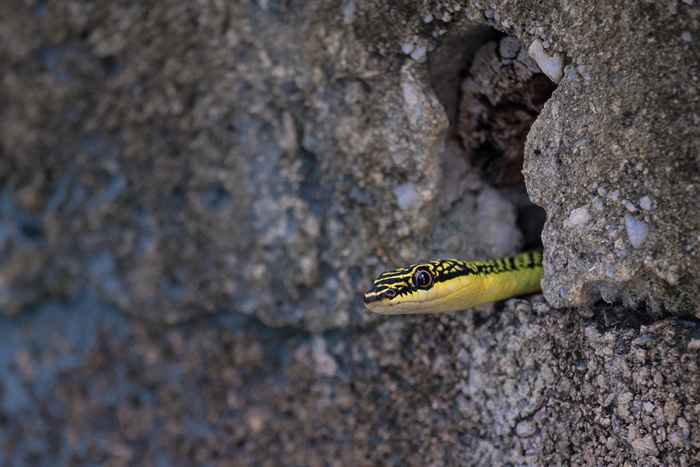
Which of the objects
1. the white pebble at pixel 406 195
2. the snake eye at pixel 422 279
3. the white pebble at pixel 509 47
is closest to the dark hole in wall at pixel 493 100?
the white pebble at pixel 509 47

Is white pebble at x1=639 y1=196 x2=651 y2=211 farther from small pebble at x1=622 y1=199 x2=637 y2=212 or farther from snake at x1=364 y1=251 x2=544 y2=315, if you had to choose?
snake at x1=364 y1=251 x2=544 y2=315

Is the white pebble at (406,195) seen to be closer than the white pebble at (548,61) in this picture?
No

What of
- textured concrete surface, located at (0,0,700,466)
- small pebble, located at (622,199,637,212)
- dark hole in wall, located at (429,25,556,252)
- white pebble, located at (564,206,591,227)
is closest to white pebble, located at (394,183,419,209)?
textured concrete surface, located at (0,0,700,466)

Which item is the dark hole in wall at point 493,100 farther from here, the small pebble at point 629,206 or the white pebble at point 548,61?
the small pebble at point 629,206

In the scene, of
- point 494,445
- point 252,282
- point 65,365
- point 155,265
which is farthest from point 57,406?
point 494,445

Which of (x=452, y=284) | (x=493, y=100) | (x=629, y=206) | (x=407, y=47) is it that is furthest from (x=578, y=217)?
(x=407, y=47)

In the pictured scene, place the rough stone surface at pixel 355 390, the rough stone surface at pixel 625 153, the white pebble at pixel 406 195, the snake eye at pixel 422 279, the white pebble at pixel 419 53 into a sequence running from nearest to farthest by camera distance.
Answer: the rough stone surface at pixel 625 153, the rough stone surface at pixel 355 390, the snake eye at pixel 422 279, the white pebble at pixel 419 53, the white pebble at pixel 406 195
